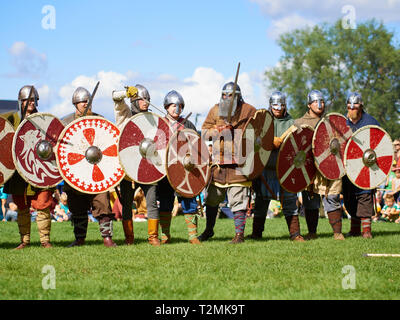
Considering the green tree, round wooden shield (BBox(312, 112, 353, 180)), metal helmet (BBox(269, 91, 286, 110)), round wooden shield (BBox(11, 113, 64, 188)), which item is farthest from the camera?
the green tree

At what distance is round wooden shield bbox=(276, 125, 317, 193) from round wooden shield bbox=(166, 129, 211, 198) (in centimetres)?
84

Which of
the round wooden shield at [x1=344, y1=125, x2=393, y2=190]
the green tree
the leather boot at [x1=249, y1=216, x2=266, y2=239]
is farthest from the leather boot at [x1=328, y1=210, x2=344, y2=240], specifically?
the green tree

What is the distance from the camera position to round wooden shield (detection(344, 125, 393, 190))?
7.48m

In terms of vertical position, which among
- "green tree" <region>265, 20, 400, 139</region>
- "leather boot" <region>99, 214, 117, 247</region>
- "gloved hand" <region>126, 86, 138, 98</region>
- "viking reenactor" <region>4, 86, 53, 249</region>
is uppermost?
"green tree" <region>265, 20, 400, 139</region>

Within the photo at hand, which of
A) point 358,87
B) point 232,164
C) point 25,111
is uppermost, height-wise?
point 358,87

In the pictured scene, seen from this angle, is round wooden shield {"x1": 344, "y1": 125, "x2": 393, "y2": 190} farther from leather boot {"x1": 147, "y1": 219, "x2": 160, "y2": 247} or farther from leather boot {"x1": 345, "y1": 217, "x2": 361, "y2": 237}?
leather boot {"x1": 147, "y1": 219, "x2": 160, "y2": 247}

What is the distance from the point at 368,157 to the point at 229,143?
179 centimetres

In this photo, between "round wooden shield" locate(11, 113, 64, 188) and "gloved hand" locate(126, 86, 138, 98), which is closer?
"round wooden shield" locate(11, 113, 64, 188)

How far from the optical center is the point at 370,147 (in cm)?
762

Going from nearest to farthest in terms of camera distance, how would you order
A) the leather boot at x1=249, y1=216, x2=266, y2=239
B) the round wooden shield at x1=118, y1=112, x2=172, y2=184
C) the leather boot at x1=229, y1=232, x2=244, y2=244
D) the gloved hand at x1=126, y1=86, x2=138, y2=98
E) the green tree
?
the round wooden shield at x1=118, y1=112, x2=172, y2=184
the gloved hand at x1=126, y1=86, x2=138, y2=98
the leather boot at x1=229, y1=232, x2=244, y2=244
the leather boot at x1=249, y1=216, x2=266, y2=239
the green tree

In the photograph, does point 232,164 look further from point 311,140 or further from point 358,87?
point 358,87

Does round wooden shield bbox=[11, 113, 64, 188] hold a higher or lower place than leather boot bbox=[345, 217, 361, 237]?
higher

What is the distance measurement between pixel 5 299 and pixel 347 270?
2569 millimetres
